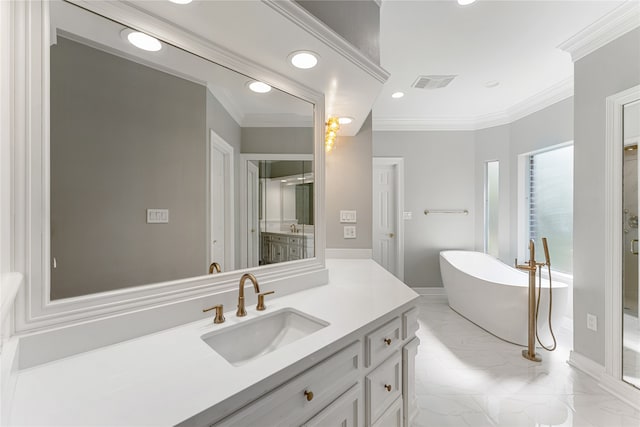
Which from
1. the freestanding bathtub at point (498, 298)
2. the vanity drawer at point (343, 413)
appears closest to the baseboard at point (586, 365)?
the freestanding bathtub at point (498, 298)

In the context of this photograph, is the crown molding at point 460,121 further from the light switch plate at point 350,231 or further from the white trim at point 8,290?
the white trim at point 8,290

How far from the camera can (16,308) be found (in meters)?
0.72

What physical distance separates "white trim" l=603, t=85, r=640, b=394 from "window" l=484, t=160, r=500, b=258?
78.2 inches

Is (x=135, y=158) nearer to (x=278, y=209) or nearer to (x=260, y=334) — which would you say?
(x=278, y=209)

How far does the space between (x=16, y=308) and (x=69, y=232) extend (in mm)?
232

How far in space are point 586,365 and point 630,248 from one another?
38.1 inches

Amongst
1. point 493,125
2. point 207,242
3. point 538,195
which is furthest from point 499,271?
point 207,242

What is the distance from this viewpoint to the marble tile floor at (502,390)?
166cm

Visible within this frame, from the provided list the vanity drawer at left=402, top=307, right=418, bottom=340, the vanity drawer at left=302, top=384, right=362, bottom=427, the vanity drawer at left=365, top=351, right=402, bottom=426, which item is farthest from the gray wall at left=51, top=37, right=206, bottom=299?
the vanity drawer at left=402, top=307, right=418, bottom=340

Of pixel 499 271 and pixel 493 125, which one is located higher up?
pixel 493 125

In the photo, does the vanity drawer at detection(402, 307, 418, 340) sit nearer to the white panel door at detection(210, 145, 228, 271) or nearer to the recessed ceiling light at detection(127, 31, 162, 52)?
the white panel door at detection(210, 145, 228, 271)

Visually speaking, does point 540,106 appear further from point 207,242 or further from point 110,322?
point 110,322

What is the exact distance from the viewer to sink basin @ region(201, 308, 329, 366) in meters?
1.01

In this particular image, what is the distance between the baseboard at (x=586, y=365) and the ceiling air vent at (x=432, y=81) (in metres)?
2.69
